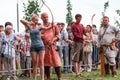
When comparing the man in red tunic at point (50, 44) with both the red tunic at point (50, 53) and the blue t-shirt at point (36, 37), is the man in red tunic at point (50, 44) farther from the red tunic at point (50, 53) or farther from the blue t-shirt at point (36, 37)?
the blue t-shirt at point (36, 37)

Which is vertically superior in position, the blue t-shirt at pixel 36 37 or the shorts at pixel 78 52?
the blue t-shirt at pixel 36 37

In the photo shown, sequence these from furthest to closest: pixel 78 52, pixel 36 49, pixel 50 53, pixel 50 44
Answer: pixel 78 52 → pixel 50 53 → pixel 50 44 → pixel 36 49

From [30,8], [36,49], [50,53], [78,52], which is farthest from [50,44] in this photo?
[30,8]

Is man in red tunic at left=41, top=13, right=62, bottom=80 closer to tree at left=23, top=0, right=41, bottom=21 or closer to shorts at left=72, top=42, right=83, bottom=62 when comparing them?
shorts at left=72, top=42, right=83, bottom=62

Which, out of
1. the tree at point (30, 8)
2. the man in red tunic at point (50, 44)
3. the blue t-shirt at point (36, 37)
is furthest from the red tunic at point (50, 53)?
the tree at point (30, 8)

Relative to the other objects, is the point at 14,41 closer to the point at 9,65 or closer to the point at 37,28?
the point at 9,65

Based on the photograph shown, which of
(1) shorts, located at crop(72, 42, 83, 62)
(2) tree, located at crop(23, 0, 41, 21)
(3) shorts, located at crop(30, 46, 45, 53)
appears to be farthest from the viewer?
(2) tree, located at crop(23, 0, 41, 21)

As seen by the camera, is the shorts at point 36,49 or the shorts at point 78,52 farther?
the shorts at point 78,52

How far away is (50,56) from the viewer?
1188 cm

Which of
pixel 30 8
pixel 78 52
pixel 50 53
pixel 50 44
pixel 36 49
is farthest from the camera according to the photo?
pixel 30 8

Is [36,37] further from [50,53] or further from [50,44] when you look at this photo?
[50,53]

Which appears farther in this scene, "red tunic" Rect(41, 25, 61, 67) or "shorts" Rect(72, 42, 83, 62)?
"shorts" Rect(72, 42, 83, 62)

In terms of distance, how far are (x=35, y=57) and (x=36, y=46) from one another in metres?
0.29

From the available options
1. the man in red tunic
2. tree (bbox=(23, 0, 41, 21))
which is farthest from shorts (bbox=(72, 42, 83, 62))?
tree (bbox=(23, 0, 41, 21))
